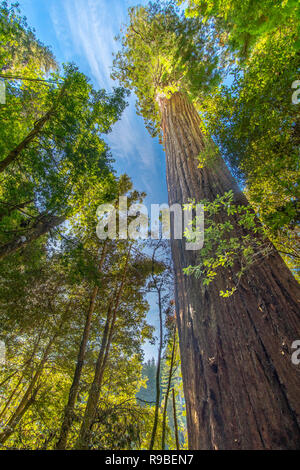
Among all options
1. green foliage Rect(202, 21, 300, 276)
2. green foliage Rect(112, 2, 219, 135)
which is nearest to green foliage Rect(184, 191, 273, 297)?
green foliage Rect(202, 21, 300, 276)

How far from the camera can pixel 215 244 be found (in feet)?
4.65

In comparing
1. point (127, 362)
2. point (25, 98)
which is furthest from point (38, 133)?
point (127, 362)

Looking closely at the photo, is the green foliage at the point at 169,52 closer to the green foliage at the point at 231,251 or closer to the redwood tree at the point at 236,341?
the redwood tree at the point at 236,341

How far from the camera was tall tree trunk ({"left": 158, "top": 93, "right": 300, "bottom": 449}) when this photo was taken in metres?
0.69

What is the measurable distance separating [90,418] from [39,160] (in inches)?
200

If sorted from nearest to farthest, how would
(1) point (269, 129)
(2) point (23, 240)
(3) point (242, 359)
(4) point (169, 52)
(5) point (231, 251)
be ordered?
1. (3) point (242, 359)
2. (5) point (231, 251)
3. (1) point (269, 129)
4. (4) point (169, 52)
5. (2) point (23, 240)

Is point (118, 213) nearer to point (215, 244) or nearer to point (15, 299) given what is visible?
point (15, 299)

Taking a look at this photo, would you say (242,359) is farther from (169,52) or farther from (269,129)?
(169,52)

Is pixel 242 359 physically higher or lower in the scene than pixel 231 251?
lower

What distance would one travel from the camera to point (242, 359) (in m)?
0.88

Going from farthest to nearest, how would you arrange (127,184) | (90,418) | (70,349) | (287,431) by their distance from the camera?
(127,184), (70,349), (90,418), (287,431)

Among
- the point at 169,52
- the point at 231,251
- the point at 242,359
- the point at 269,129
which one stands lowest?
the point at 242,359

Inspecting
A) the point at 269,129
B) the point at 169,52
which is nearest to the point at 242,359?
the point at 269,129

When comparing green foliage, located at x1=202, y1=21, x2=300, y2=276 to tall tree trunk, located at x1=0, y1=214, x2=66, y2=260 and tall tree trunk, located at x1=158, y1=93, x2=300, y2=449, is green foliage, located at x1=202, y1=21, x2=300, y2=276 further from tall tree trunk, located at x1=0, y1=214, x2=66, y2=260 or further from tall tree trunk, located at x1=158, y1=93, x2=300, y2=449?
tall tree trunk, located at x1=0, y1=214, x2=66, y2=260
